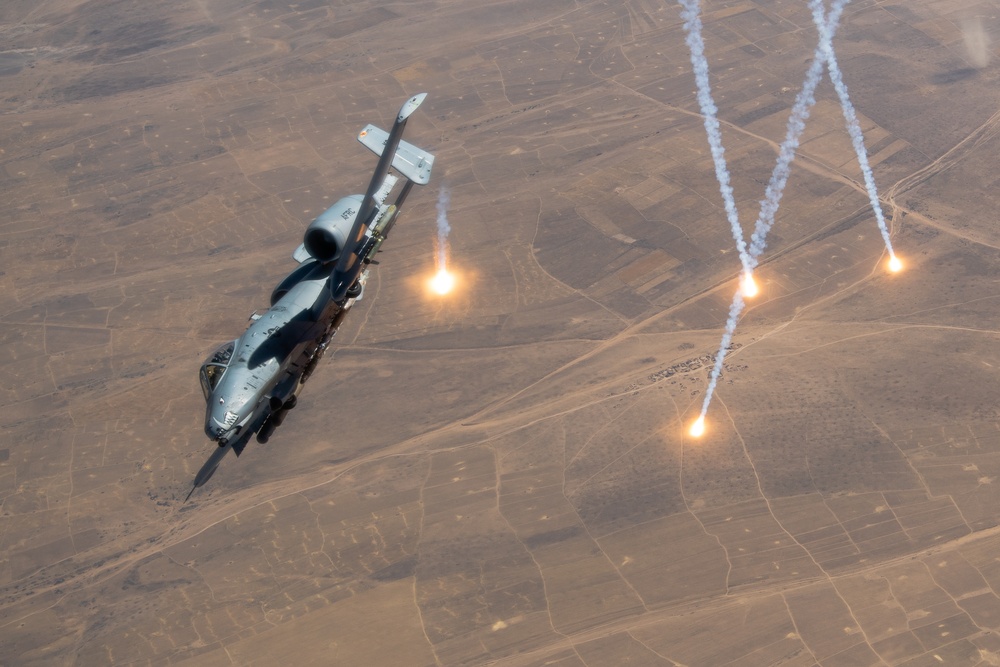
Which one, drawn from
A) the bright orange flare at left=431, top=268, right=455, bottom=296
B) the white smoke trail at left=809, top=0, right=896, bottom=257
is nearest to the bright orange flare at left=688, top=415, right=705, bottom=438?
the bright orange flare at left=431, top=268, right=455, bottom=296

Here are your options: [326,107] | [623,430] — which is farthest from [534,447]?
[326,107]

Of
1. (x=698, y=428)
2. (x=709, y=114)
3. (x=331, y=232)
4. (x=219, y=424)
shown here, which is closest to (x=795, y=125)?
(x=709, y=114)

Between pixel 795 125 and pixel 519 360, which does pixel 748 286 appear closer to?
pixel 519 360

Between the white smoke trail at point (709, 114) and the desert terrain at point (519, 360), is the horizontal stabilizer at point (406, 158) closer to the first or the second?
the desert terrain at point (519, 360)

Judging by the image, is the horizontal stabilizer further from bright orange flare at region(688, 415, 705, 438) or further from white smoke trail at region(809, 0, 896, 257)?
white smoke trail at region(809, 0, 896, 257)

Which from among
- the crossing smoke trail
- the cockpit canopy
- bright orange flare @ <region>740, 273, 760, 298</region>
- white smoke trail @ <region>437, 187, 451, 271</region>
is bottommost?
bright orange flare @ <region>740, 273, 760, 298</region>

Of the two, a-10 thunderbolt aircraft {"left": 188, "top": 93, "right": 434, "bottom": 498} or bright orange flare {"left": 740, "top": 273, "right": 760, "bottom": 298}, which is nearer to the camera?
a-10 thunderbolt aircraft {"left": 188, "top": 93, "right": 434, "bottom": 498}

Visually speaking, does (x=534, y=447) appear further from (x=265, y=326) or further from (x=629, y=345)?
(x=265, y=326)
